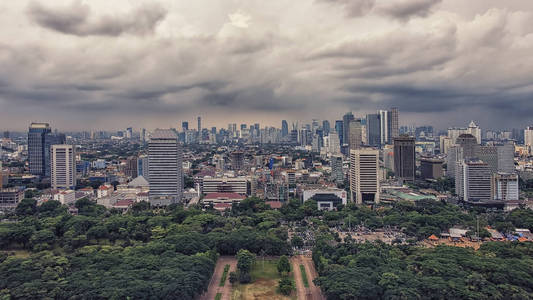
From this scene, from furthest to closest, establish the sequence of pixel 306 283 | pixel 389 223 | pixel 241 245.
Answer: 1. pixel 389 223
2. pixel 241 245
3. pixel 306 283

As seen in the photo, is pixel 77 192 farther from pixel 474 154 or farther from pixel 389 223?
pixel 474 154

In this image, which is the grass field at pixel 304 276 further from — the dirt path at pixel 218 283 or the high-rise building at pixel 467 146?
the high-rise building at pixel 467 146

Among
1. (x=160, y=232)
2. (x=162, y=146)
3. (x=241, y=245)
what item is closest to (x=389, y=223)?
(x=241, y=245)

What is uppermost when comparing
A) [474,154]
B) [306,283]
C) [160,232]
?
[474,154]

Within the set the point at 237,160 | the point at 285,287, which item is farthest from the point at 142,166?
the point at 285,287

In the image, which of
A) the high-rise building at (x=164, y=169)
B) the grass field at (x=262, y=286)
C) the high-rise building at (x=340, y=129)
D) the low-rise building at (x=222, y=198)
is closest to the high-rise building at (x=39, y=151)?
the high-rise building at (x=164, y=169)

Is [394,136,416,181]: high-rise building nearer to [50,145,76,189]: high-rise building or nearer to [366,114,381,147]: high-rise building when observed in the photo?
[50,145,76,189]: high-rise building

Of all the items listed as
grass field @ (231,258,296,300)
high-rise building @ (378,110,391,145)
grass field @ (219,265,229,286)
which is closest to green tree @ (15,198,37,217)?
grass field @ (219,265,229,286)

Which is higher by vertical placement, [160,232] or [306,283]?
[160,232]
